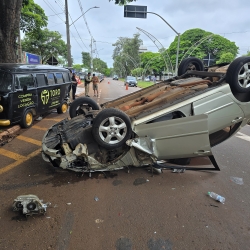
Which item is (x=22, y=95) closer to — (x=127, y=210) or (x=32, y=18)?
(x=127, y=210)

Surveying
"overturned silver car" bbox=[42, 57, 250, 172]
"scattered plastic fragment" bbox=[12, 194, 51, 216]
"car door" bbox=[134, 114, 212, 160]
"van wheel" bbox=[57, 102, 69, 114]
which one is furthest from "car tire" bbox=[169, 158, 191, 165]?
"van wheel" bbox=[57, 102, 69, 114]

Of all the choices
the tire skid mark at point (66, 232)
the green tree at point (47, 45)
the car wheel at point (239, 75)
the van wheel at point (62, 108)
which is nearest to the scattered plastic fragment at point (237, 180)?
the car wheel at point (239, 75)

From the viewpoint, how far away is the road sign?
14305 mm

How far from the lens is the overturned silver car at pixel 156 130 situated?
3.42m

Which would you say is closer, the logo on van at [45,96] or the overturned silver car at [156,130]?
the overturned silver car at [156,130]

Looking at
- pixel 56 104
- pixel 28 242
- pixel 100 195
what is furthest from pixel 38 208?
pixel 56 104

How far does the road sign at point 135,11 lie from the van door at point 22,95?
961 centimetres

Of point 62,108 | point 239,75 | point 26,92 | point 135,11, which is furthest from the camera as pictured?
point 135,11

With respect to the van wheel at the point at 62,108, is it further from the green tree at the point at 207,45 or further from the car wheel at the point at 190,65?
the green tree at the point at 207,45

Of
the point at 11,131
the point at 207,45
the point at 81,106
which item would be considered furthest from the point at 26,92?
the point at 207,45

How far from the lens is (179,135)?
137 inches

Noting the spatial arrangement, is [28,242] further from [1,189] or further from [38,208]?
[1,189]

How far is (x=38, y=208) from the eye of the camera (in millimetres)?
2699

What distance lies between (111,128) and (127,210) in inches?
48.2
